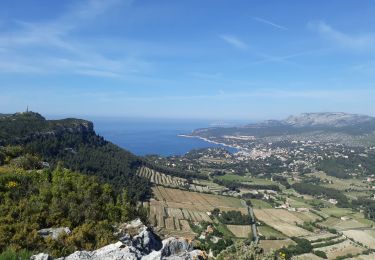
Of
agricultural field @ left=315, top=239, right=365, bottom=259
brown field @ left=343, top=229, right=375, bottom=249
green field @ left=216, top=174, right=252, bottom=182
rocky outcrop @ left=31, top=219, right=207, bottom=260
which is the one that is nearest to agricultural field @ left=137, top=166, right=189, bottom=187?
green field @ left=216, top=174, right=252, bottom=182

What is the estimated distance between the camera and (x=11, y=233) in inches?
593

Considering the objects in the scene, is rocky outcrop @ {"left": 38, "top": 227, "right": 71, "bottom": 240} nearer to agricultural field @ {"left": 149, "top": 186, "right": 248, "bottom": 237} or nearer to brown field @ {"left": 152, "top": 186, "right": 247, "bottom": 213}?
agricultural field @ {"left": 149, "top": 186, "right": 248, "bottom": 237}

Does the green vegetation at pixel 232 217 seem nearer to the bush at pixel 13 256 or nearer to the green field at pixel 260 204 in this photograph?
the green field at pixel 260 204

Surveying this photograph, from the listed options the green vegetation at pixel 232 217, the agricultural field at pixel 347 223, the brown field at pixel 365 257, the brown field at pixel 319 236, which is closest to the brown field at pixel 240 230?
the green vegetation at pixel 232 217

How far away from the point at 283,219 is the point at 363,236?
602 inches

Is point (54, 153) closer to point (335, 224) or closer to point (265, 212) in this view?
point (265, 212)

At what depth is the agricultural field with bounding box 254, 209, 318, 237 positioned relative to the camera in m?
74.1

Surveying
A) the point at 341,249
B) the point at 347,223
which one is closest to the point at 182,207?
the point at 341,249

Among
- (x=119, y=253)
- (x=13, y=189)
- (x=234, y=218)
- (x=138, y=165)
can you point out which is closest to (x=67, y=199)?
(x=13, y=189)

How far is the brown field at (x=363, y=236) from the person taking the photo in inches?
2804

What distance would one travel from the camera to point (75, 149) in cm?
8981

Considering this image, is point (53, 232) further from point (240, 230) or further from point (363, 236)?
point (363, 236)

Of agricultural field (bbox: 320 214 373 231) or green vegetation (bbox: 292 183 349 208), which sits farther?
green vegetation (bbox: 292 183 349 208)

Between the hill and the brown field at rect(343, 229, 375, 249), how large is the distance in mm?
40018
